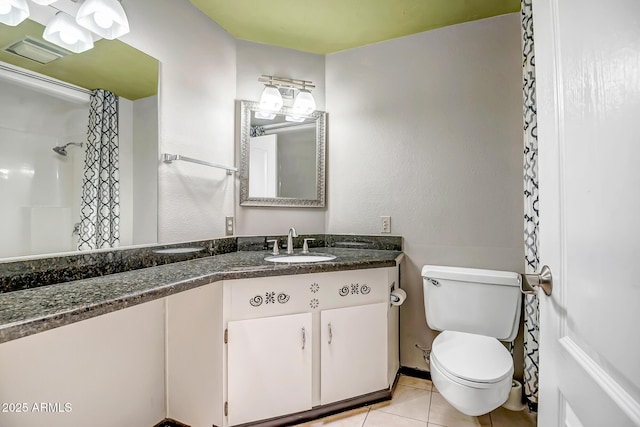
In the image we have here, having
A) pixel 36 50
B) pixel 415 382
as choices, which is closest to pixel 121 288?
pixel 36 50

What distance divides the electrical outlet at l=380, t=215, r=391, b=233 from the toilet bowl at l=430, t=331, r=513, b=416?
2.52ft

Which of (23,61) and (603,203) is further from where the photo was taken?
(23,61)

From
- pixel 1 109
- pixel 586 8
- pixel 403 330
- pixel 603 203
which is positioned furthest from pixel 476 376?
pixel 1 109

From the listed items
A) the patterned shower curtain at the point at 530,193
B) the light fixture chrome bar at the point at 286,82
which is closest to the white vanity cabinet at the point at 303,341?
the patterned shower curtain at the point at 530,193

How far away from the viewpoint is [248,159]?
198 cm

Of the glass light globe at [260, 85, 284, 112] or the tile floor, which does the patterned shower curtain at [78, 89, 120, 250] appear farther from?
the tile floor

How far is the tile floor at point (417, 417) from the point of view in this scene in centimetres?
147

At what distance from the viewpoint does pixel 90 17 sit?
3.74ft

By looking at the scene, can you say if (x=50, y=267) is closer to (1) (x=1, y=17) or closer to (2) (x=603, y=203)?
(1) (x=1, y=17)

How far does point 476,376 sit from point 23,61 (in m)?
2.11

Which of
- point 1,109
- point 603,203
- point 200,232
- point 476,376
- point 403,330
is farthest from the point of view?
point 403,330

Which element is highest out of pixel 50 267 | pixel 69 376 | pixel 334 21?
pixel 334 21

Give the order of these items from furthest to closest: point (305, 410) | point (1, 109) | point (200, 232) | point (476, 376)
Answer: point (200, 232)
point (305, 410)
point (476, 376)
point (1, 109)

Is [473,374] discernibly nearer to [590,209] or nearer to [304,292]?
[304,292]
